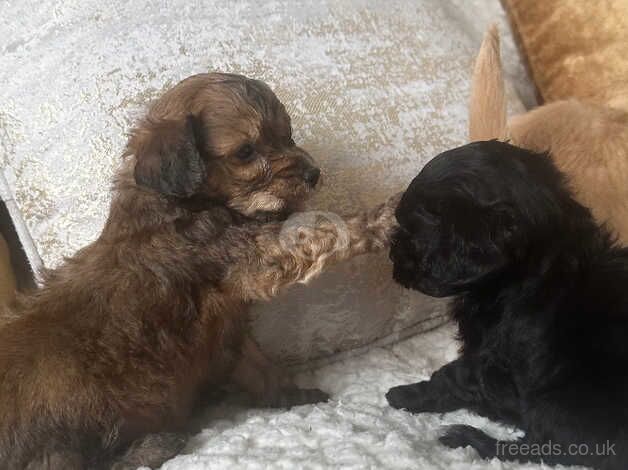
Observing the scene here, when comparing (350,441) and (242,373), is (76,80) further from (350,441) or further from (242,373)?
(350,441)

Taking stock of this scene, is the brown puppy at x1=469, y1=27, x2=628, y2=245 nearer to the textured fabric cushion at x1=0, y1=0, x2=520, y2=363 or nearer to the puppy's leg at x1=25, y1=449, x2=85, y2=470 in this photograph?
the textured fabric cushion at x1=0, y1=0, x2=520, y2=363

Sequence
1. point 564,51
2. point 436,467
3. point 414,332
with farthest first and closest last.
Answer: point 564,51
point 414,332
point 436,467

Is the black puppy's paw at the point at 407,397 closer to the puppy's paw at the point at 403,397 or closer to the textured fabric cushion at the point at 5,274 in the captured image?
the puppy's paw at the point at 403,397

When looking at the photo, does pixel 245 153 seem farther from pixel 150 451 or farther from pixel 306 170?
pixel 150 451

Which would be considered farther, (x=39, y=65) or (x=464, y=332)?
(x=39, y=65)

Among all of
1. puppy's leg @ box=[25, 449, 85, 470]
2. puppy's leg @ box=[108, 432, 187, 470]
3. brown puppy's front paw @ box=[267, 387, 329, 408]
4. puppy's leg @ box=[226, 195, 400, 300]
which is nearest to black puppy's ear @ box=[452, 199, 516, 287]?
puppy's leg @ box=[226, 195, 400, 300]

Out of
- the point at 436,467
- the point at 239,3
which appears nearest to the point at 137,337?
the point at 436,467
